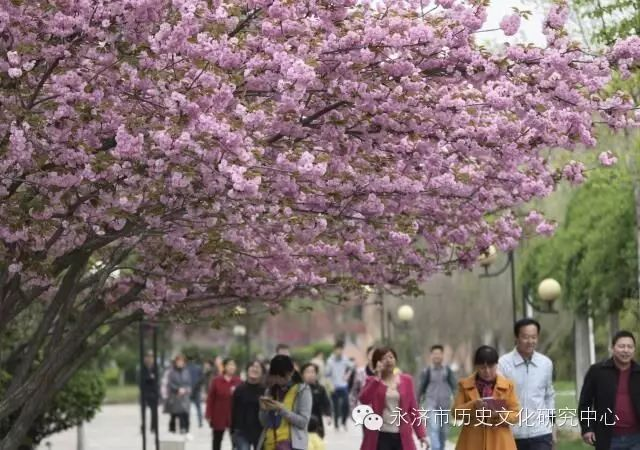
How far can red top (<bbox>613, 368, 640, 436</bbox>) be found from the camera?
14.5 meters

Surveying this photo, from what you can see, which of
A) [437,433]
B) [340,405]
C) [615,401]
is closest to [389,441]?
[615,401]

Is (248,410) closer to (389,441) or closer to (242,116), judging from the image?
(389,441)

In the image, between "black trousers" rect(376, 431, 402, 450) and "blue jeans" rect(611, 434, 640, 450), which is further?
"black trousers" rect(376, 431, 402, 450)

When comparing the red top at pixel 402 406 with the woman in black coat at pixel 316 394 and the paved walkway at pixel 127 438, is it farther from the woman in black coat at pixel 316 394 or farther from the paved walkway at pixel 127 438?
the paved walkway at pixel 127 438

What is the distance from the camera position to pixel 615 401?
47.8 feet

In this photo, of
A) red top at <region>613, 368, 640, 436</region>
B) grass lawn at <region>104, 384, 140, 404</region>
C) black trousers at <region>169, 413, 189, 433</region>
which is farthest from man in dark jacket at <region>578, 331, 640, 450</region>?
grass lawn at <region>104, 384, 140, 404</region>

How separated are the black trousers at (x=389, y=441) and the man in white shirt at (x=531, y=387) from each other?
4.82 feet

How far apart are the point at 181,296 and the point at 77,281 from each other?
2.35 meters

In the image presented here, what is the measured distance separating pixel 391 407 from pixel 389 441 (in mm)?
297

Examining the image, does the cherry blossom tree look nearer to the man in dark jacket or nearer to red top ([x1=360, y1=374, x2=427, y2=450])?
red top ([x1=360, y1=374, x2=427, y2=450])

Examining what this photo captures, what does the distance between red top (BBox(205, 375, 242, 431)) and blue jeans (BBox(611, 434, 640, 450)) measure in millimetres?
12639

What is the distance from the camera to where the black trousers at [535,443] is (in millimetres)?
14883

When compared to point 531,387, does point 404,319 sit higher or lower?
higher

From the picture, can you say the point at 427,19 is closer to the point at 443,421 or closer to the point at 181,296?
the point at 181,296
